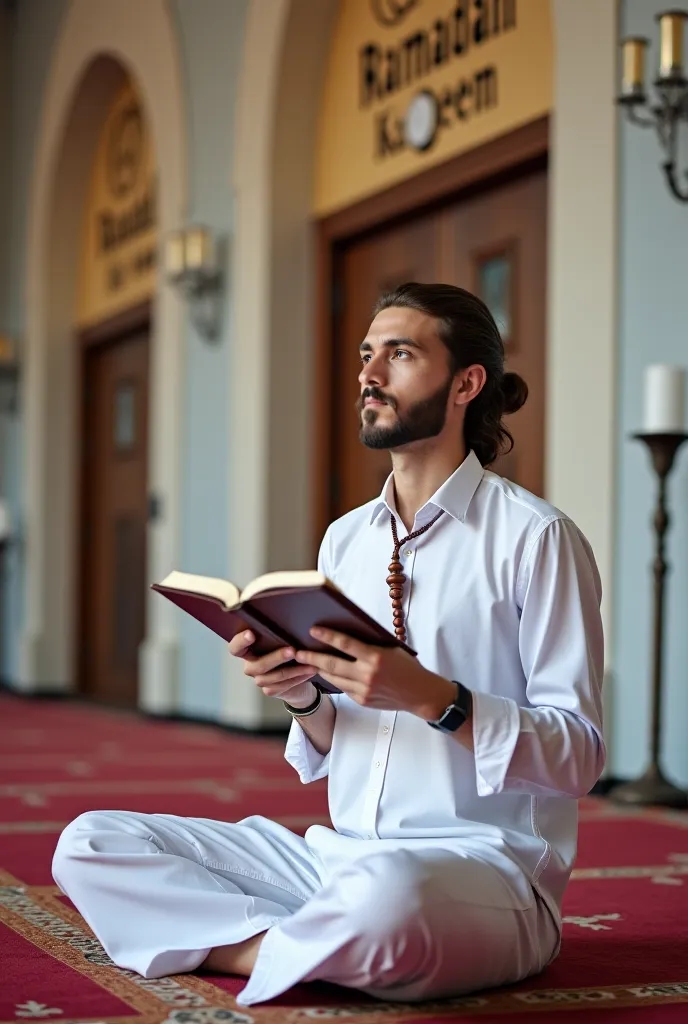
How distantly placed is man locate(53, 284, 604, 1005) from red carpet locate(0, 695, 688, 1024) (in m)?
0.06

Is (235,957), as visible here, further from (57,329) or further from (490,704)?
(57,329)

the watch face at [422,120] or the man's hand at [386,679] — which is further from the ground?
the watch face at [422,120]

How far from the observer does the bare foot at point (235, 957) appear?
214 centimetres

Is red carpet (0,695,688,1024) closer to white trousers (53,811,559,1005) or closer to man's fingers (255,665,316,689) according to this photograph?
white trousers (53,811,559,1005)

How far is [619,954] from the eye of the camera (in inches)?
96.0

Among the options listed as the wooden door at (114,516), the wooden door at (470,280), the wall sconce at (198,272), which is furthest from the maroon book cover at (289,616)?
the wooden door at (114,516)

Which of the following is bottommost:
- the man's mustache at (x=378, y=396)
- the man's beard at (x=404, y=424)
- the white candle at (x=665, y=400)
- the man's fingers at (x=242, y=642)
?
the man's fingers at (x=242, y=642)

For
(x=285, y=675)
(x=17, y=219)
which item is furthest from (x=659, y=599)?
(x=17, y=219)

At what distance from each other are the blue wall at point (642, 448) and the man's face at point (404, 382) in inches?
96.5

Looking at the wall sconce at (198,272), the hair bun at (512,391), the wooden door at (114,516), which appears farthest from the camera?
the wooden door at (114,516)

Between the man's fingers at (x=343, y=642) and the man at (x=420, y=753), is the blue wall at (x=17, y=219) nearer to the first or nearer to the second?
the man at (x=420, y=753)

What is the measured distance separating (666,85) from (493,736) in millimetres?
2843

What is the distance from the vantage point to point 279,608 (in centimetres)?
194

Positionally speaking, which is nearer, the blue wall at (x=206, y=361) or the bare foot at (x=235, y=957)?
the bare foot at (x=235, y=957)
